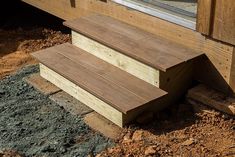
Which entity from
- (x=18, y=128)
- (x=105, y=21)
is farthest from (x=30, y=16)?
(x=18, y=128)

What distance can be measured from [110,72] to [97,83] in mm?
195

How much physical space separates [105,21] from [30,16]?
2.27 meters

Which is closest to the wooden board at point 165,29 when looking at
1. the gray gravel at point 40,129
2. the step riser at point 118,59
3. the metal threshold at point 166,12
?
the metal threshold at point 166,12

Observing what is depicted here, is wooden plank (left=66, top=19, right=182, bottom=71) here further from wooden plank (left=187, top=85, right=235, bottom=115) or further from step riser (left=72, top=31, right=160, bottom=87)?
wooden plank (left=187, top=85, right=235, bottom=115)

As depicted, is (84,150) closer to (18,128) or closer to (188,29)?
(18,128)

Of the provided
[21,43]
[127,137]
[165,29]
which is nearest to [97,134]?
[127,137]

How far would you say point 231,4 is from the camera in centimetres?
319

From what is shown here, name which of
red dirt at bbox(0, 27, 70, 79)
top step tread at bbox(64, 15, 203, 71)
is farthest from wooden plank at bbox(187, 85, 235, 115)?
red dirt at bbox(0, 27, 70, 79)

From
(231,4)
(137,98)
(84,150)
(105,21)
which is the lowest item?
(84,150)

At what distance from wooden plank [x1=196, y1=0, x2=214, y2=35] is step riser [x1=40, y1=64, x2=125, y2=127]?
34.4 inches

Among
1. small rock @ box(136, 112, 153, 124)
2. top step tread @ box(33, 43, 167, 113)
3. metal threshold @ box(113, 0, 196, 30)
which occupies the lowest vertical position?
small rock @ box(136, 112, 153, 124)

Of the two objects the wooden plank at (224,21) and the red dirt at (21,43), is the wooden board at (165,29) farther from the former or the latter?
the red dirt at (21,43)

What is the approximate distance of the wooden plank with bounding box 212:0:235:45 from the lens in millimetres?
3221

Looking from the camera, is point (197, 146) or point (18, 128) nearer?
point (197, 146)
